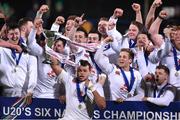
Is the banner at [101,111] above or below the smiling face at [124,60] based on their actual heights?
below

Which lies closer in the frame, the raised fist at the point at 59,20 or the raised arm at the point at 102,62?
the raised arm at the point at 102,62

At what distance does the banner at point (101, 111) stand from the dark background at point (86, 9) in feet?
2.96

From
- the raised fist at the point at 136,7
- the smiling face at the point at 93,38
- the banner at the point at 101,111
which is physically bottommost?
the banner at the point at 101,111

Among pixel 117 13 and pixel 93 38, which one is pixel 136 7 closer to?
pixel 117 13

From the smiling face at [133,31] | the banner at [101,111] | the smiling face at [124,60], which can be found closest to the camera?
the banner at [101,111]

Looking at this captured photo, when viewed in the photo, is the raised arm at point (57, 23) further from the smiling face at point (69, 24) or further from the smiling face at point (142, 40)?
the smiling face at point (142, 40)

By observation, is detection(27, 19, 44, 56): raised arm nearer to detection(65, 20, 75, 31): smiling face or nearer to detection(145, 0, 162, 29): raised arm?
detection(65, 20, 75, 31): smiling face

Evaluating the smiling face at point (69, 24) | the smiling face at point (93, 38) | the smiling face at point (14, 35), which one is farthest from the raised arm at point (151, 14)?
the smiling face at point (14, 35)

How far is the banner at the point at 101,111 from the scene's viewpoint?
1130cm

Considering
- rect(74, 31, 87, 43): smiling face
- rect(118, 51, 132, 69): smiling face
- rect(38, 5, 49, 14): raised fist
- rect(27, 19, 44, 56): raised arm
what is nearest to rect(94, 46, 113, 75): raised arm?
rect(118, 51, 132, 69): smiling face

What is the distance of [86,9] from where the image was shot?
12320mm

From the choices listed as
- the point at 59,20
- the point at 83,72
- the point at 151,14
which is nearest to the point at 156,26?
the point at 151,14

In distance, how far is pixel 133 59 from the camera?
11461mm

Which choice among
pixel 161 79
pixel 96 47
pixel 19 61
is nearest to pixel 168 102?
pixel 161 79
